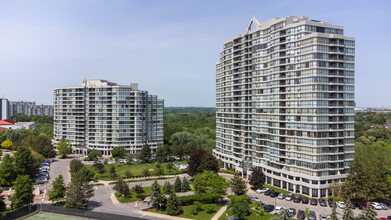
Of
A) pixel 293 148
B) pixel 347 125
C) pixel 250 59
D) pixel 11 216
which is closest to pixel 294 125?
pixel 293 148

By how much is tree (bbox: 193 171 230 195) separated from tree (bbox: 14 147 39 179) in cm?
4234

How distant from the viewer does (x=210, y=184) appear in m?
56.4

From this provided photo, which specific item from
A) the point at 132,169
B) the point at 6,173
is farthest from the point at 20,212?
the point at 132,169

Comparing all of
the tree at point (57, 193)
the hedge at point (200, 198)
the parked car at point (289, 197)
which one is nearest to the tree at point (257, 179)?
the parked car at point (289, 197)

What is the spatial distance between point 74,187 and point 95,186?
16.9 meters

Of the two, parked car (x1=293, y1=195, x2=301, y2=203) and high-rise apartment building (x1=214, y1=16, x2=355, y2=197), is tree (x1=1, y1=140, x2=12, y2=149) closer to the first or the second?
high-rise apartment building (x1=214, y1=16, x2=355, y2=197)

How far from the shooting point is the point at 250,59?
76688 millimetres

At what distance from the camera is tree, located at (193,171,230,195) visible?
56.3 metres

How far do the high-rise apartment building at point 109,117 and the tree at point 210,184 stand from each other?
54.7 metres

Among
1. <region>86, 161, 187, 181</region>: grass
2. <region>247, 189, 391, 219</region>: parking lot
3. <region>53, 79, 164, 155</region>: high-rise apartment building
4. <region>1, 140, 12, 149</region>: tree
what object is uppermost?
<region>53, 79, 164, 155</region>: high-rise apartment building

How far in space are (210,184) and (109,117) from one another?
210 ft

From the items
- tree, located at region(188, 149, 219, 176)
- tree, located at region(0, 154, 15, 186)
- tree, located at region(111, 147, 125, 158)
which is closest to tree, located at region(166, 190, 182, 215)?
tree, located at region(188, 149, 219, 176)

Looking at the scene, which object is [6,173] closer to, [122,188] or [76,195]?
[76,195]

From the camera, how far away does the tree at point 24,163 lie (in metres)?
65.7
